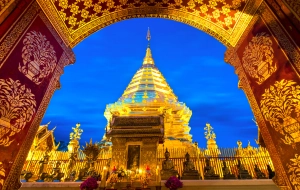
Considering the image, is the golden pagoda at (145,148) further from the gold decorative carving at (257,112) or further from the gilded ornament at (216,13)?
the gilded ornament at (216,13)

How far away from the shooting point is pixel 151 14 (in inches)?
237

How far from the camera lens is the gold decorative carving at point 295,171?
3508 mm

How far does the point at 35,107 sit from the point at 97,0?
335 centimetres

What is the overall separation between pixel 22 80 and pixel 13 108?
2.04 feet

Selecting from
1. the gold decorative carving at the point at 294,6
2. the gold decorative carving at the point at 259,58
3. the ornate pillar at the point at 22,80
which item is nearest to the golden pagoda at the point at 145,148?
the ornate pillar at the point at 22,80

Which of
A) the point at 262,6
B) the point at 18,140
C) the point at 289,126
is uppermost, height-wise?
the point at 262,6

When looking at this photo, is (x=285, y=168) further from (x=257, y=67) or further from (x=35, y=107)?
(x=35, y=107)

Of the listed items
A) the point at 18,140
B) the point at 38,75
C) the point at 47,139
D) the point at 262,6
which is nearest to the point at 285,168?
the point at 262,6

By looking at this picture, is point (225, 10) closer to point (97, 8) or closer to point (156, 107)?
point (97, 8)

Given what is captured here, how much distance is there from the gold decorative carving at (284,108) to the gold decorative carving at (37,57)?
5.44 metres

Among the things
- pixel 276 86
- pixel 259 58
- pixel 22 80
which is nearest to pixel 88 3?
pixel 22 80

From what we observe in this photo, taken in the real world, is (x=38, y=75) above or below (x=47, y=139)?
below

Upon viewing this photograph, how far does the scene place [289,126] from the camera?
3609 mm

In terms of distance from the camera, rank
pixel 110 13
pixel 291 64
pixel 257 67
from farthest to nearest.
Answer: pixel 110 13, pixel 257 67, pixel 291 64
